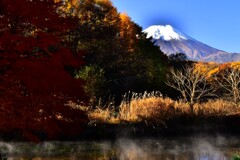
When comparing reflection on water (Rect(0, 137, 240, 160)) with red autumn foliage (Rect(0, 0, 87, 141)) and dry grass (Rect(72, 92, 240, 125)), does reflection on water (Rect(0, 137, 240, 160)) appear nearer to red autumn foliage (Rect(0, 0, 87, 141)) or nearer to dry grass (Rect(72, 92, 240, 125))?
dry grass (Rect(72, 92, 240, 125))

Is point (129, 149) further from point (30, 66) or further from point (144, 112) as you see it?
point (30, 66)

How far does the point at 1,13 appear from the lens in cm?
1184

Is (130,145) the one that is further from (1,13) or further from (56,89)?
(1,13)

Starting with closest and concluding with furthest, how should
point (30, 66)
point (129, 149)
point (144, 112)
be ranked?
point (30, 66) < point (129, 149) < point (144, 112)

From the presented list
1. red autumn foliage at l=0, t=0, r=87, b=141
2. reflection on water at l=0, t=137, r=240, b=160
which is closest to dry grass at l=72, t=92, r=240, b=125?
reflection on water at l=0, t=137, r=240, b=160

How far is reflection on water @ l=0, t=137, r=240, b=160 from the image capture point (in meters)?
16.4

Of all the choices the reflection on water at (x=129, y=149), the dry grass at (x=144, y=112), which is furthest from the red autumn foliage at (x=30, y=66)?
the dry grass at (x=144, y=112)

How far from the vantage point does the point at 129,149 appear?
61.4 ft

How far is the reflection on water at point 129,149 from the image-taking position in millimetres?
16406

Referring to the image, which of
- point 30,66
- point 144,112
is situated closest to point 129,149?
point 144,112

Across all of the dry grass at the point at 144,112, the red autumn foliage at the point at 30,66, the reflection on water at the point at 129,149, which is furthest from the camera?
the dry grass at the point at 144,112

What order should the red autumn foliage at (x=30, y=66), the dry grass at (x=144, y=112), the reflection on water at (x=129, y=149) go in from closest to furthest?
1. the red autumn foliage at (x=30, y=66)
2. the reflection on water at (x=129, y=149)
3. the dry grass at (x=144, y=112)

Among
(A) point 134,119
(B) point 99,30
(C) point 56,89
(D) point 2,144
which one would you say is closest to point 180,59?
(B) point 99,30

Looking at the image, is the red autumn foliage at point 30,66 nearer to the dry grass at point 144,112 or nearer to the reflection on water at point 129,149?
the reflection on water at point 129,149
